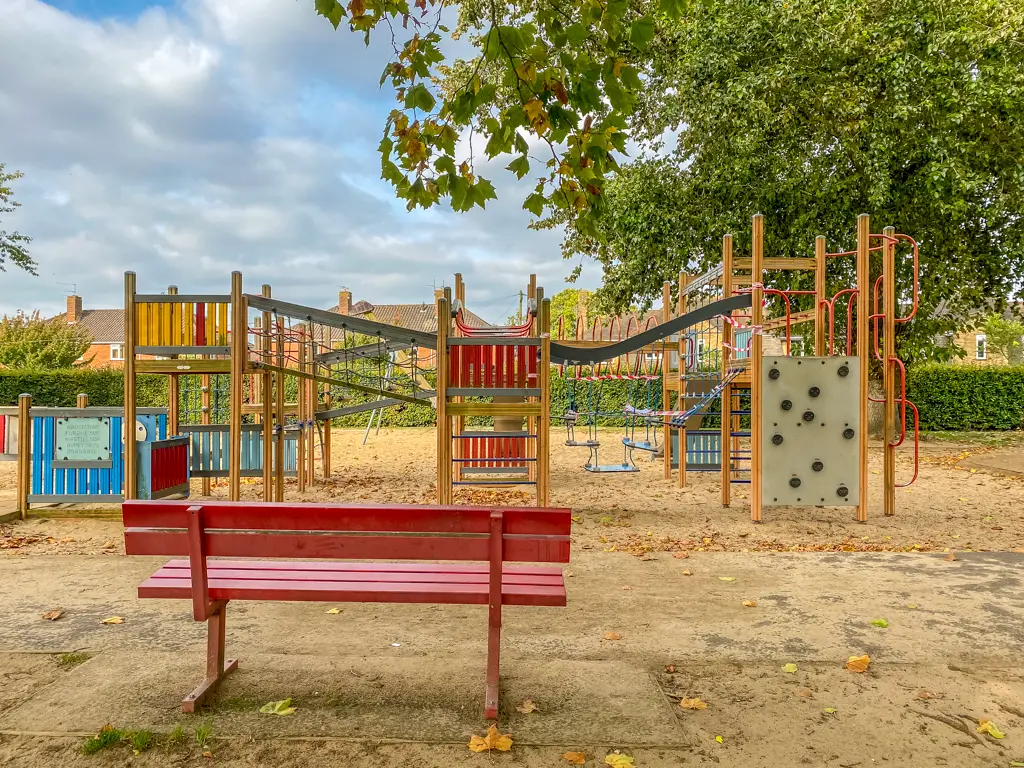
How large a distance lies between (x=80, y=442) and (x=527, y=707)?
7.09 m

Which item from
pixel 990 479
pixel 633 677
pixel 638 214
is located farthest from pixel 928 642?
pixel 638 214

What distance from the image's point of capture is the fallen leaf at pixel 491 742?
2.72 meters

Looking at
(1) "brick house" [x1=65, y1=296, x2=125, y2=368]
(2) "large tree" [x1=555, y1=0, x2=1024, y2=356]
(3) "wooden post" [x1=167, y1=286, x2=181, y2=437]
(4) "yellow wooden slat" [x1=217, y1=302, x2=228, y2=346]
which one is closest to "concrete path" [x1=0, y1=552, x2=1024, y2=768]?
(4) "yellow wooden slat" [x1=217, y1=302, x2=228, y2=346]

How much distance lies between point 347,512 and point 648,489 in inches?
325

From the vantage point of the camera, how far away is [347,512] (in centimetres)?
298

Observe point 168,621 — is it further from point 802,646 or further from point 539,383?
point 539,383

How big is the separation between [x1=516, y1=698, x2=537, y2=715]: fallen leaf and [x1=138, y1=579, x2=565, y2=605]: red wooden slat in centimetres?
45

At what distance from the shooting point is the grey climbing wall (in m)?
8.00

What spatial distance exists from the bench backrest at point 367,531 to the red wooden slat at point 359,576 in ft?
0.69

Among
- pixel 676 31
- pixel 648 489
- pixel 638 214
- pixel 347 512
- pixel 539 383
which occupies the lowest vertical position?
pixel 648 489

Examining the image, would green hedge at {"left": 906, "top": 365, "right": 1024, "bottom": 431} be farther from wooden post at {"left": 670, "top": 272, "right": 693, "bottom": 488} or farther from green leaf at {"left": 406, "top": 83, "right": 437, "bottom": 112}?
green leaf at {"left": 406, "top": 83, "right": 437, "bottom": 112}

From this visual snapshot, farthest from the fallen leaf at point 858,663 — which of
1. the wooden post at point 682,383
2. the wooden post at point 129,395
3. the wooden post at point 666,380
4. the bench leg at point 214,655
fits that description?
the wooden post at point 666,380

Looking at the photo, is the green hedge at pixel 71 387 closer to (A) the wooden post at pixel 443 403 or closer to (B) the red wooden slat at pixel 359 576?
(A) the wooden post at pixel 443 403

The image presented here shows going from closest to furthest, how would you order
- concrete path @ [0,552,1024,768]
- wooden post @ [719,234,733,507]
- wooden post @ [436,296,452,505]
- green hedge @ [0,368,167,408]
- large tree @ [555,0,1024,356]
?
concrete path @ [0,552,1024,768] → wooden post @ [436,296,452,505] → wooden post @ [719,234,733,507] → large tree @ [555,0,1024,356] → green hedge @ [0,368,167,408]
